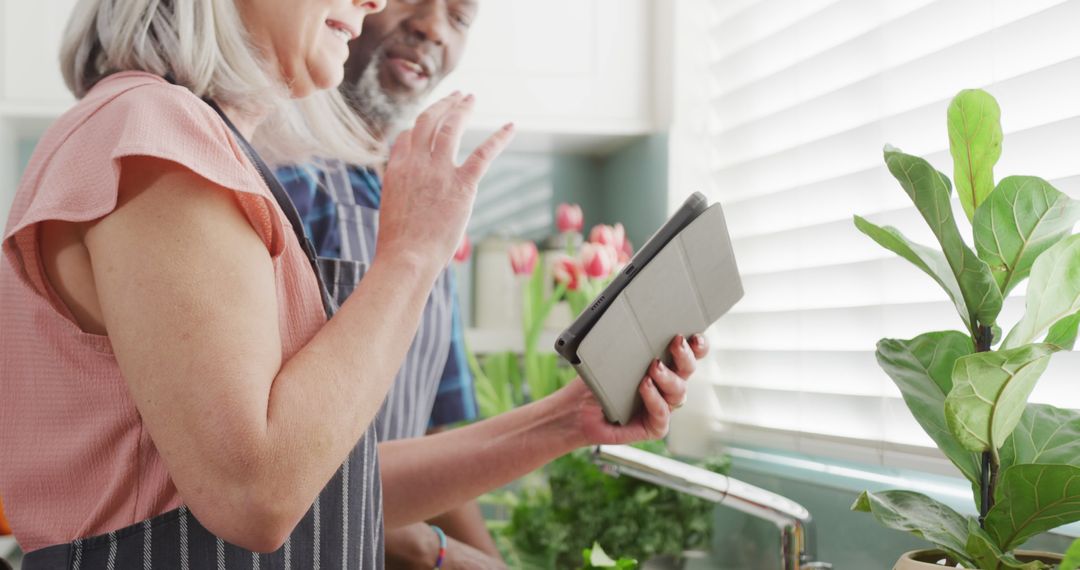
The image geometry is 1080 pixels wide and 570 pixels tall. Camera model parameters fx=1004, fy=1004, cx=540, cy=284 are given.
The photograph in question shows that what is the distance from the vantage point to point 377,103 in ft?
5.08

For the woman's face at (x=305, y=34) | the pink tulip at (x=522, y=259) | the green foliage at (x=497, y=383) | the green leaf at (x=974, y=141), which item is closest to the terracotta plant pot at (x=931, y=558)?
the green leaf at (x=974, y=141)

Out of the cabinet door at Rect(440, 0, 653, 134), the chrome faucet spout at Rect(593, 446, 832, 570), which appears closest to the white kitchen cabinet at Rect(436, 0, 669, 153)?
the cabinet door at Rect(440, 0, 653, 134)

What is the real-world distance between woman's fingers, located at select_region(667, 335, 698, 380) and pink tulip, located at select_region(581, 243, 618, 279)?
2.34 ft

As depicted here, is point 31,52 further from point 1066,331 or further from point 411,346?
point 1066,331

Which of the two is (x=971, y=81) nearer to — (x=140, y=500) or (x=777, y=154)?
(x=777, y=154)

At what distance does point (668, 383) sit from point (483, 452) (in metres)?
0.24

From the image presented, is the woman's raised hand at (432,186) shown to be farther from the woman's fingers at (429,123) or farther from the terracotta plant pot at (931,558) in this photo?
the terracotta plant pot at (931,558)

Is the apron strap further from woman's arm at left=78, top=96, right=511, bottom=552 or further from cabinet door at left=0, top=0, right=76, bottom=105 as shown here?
cabinet door at left=0, top=0, right=76, bottom=105

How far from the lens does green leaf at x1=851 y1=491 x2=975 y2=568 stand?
662 mm

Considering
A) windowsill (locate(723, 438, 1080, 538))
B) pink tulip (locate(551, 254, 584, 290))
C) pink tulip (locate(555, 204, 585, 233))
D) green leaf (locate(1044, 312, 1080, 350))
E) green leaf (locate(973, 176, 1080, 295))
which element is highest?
green leaf (locate(973, 176, 1080, 295))

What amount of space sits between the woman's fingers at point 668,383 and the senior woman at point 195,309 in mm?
23

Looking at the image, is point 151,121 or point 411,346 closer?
point 151,121

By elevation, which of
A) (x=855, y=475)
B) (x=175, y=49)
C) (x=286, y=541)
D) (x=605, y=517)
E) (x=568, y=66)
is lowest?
(x=605, y=517)

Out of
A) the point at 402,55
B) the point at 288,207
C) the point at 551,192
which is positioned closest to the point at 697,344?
the point at 288,207
